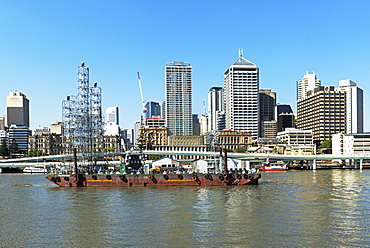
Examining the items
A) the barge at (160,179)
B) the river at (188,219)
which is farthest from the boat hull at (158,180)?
the river at (188,219)

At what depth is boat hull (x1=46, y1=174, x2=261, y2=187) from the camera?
7625 cm

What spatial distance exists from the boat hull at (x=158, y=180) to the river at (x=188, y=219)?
31.3 ft

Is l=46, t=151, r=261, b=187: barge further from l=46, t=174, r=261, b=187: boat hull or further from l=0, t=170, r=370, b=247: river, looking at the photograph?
l=0, t=170, r=370, b=247: river

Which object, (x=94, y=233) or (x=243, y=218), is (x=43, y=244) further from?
(x=243, y=218)

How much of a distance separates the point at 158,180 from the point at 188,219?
3398 centimetres

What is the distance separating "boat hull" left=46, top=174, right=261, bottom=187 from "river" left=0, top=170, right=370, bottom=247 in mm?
9526

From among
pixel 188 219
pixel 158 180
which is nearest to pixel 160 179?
pixel 158 180

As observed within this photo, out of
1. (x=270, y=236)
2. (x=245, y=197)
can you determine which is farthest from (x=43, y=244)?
(x=245, y=197)

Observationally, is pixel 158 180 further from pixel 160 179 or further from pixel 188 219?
pixel 188 219

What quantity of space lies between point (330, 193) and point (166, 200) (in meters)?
24.6

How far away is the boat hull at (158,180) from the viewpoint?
3002 inches

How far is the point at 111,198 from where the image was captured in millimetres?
60969

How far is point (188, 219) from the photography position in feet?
141

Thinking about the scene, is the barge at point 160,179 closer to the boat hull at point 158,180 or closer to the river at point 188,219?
the boat hull at point 158,180
